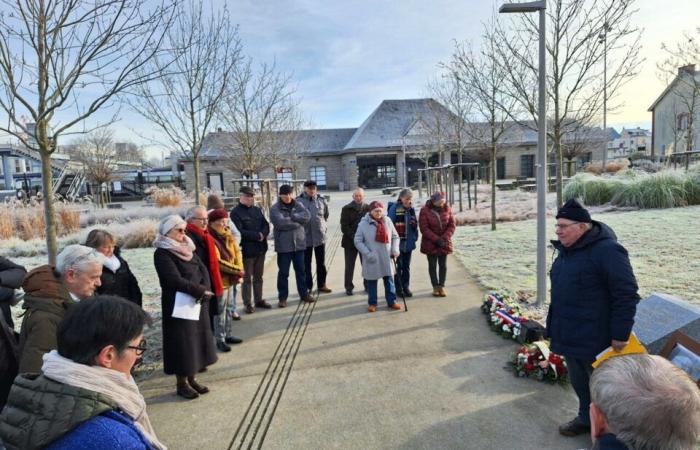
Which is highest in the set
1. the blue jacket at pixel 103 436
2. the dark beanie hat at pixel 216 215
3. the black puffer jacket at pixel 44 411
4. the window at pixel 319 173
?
the window at pixel 319 173

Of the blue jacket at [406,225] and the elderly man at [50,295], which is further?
the blue jacket at [406,225]

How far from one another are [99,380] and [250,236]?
479 cm

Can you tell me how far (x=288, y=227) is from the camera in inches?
262

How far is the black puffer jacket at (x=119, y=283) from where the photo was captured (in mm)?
3904

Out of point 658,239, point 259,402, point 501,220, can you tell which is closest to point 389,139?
point 501,220

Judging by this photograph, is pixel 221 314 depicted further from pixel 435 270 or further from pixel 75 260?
pixel 435 270

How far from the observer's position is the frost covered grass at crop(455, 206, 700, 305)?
651 cm

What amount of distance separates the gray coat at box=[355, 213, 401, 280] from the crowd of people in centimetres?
2

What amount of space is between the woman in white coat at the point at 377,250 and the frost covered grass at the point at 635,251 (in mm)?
1802

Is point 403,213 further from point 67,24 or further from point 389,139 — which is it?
point 389,139

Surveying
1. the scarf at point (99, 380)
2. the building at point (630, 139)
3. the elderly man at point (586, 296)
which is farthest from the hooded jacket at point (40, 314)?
the building at point (630, 139)

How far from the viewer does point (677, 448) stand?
1.42 metres

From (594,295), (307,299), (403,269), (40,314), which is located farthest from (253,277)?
(594,295)

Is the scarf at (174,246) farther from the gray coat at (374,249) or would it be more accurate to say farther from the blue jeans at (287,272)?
the gray coat at (374,249)
